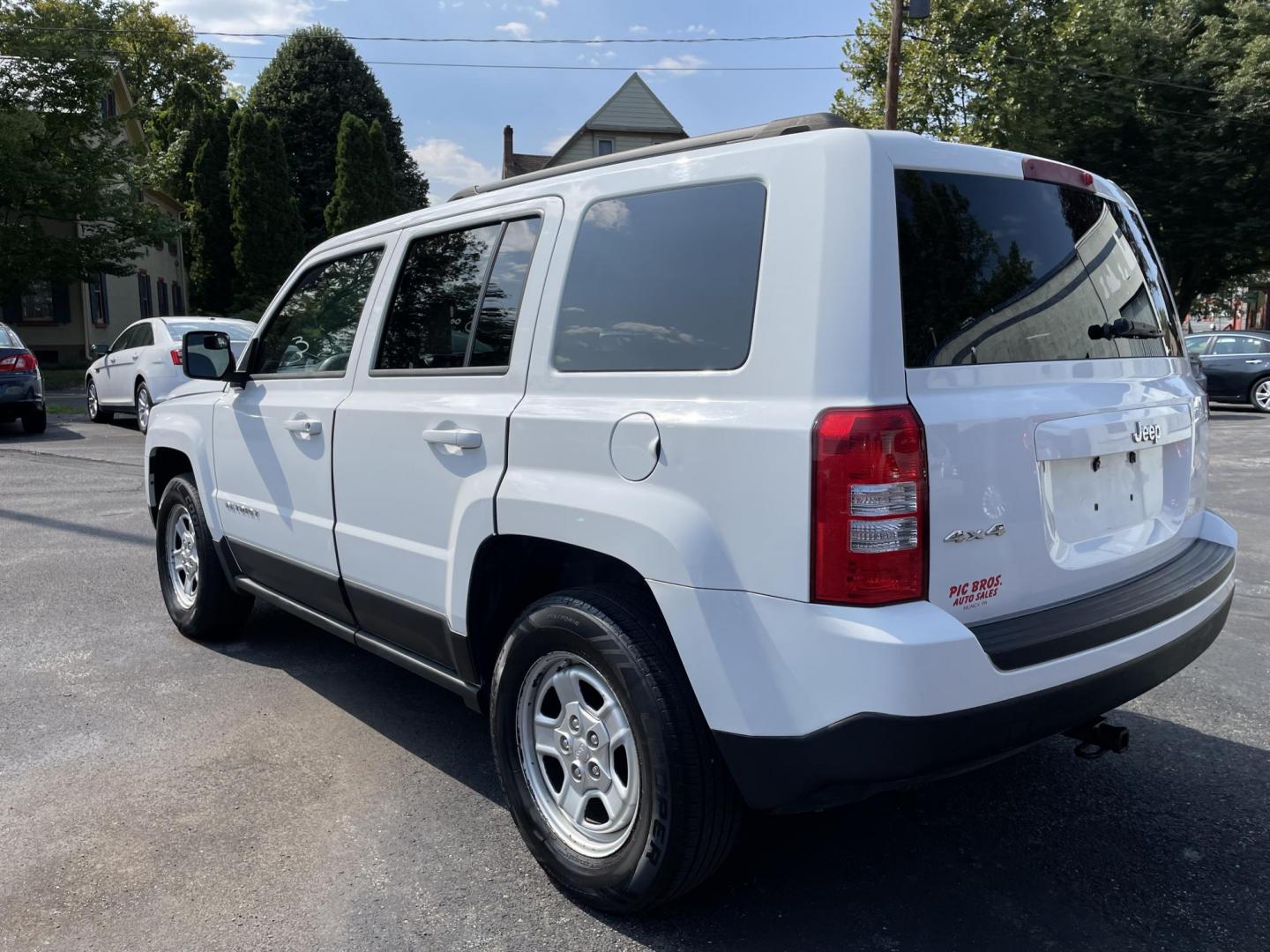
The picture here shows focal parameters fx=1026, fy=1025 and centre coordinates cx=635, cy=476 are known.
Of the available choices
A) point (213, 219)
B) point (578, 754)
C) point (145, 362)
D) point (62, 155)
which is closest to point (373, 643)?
point (578, 754)

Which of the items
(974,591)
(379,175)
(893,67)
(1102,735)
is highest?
(379,175)

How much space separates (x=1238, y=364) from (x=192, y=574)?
17.7 meters

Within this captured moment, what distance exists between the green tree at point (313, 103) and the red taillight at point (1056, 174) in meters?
43.5

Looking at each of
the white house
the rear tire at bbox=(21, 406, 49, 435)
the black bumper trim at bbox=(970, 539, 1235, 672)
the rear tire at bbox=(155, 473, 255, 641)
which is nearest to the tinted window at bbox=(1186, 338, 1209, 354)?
the black bumper trim at bbox=(970, 539, 1235, 672)

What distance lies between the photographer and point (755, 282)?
243cm

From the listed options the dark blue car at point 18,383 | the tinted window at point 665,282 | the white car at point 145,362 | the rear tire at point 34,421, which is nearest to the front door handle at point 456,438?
the tinted window at point 665,282

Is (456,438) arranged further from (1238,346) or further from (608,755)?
(1238,346)

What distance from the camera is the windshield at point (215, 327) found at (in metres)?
12.9

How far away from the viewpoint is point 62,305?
95.1 ft

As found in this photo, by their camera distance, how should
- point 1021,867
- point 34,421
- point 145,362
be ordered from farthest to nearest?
1. point 34,421
2. point 145,362
3. point 1021,867

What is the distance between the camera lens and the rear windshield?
2395 mm

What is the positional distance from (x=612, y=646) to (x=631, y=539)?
268mm

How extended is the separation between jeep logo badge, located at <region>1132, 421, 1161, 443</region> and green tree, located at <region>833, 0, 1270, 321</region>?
25.2 metres

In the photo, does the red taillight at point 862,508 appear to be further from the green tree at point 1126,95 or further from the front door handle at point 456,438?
the green tree at point 1126,95
